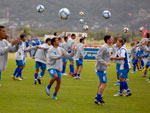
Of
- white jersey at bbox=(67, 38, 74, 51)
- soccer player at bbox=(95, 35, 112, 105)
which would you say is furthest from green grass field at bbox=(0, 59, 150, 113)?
white jersey at bbox=(67, 38, 74, 51)

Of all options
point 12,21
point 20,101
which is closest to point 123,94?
point 20,101

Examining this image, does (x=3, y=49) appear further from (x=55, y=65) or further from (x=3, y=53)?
(x=55, y=65)

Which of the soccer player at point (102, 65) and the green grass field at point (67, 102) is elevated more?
the soccer player at point (102, 65)

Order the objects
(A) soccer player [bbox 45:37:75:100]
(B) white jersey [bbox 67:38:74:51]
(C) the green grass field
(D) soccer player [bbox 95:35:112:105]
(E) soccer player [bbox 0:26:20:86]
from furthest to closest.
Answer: (B) white jersey [bbox 67:38:74:51] → (A) soccer player [bbox 45:37:75:100] → (D) soccer player [bbox 95:35:112:105] → (C) the green grass field → (E) soccer player [bbox 0:26:20:86]

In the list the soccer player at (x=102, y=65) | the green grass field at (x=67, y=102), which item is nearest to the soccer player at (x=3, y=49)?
the green grass field at (x=67, y=102)

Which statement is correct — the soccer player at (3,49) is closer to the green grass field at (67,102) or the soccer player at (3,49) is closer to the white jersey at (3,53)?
the white jersey at (3,53)

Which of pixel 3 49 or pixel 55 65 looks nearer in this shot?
Result: pixel 3 49

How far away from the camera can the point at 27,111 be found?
31.1ft

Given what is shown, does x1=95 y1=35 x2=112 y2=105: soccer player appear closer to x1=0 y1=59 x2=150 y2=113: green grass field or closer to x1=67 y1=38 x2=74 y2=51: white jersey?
x1=0 y1=59 x2=150 y2=113: green grass field

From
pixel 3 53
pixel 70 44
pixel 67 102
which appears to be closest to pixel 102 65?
pixel 67 102

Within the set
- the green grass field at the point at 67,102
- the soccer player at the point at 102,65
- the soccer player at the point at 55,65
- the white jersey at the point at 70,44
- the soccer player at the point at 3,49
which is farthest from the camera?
the white jersey at the point at 70,44

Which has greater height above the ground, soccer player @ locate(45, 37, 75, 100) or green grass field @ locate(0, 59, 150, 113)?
soccer player @ locate(45, 37, 75, 100)

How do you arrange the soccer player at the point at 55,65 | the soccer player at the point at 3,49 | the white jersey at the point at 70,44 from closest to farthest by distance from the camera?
1. the soccer player at the point at 3,49
2. the soccer player at the point at 55,65
3. the white jersey at the point at 70,44

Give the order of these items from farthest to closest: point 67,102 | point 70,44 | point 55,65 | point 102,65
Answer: point 70,44 < point 55,65 < point 67,102 < point 102,65
